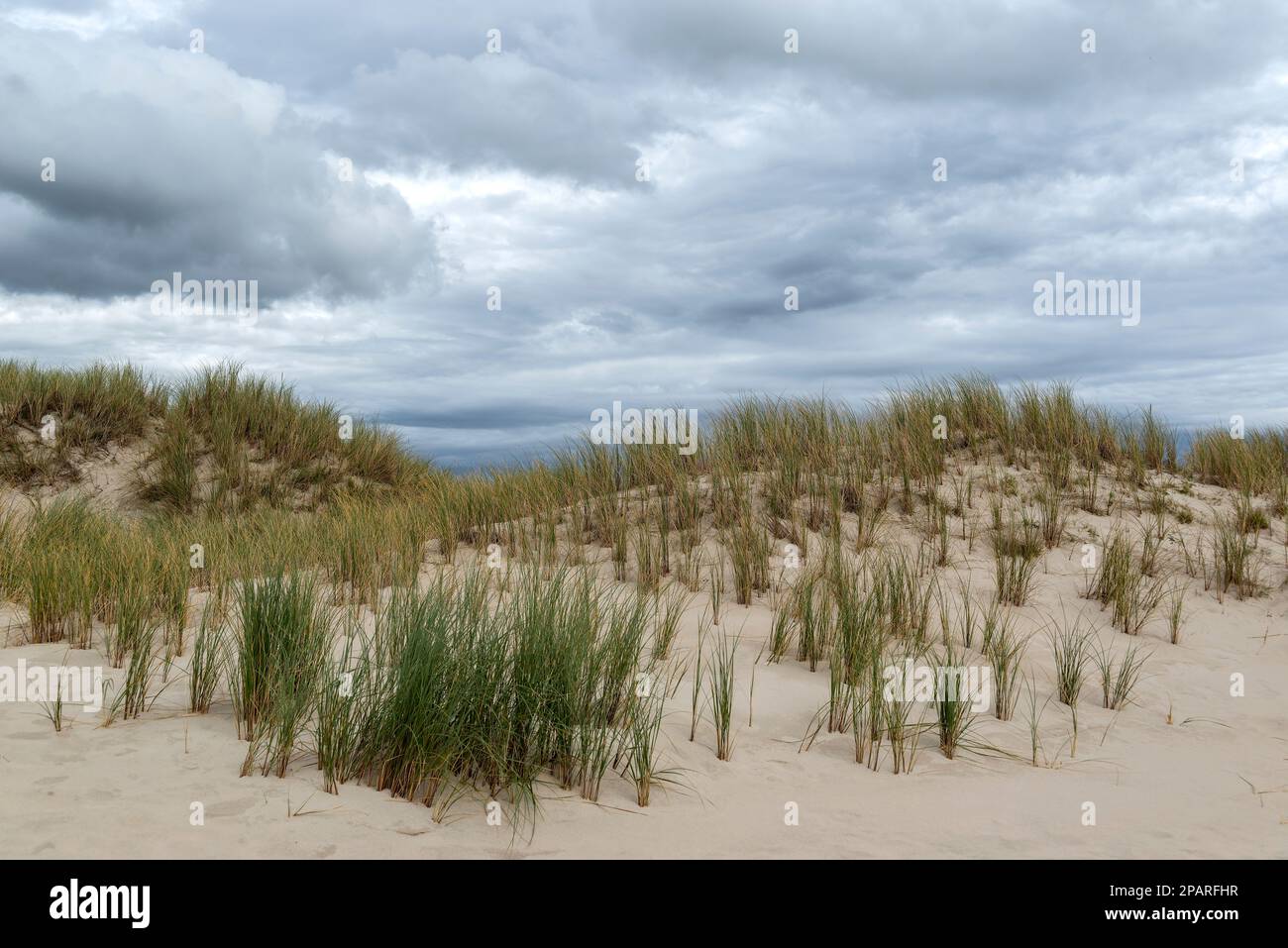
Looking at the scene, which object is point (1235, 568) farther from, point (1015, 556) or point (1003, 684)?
point (1003, 684)

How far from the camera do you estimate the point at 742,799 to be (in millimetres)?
3951

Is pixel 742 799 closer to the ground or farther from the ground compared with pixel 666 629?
closer to the ground

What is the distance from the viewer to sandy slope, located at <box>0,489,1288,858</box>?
3199 millimetres

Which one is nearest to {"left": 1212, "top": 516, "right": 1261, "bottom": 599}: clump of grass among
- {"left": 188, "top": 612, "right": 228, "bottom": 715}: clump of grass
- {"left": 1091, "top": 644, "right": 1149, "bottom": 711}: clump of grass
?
{"left": 1091, "top": 644, "right": 1149, "bottom": 711}: clump of grass

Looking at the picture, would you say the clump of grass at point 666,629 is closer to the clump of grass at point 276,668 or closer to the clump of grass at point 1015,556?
the clump of grass at point 276,668

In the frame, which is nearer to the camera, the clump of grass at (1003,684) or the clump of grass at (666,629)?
the clump of grass at (1003,684)

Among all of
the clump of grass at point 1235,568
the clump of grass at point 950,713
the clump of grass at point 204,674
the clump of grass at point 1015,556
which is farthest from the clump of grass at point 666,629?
the clump of grass at point 1235,568

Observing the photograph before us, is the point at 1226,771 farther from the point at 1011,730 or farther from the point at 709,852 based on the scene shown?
the point at 709,852

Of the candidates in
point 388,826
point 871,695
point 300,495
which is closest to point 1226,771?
point 871,695

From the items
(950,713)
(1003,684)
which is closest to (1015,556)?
(1003,684)

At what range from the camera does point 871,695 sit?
454 cm

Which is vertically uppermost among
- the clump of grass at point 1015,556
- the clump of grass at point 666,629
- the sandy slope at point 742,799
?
the clump of grass at point 1015,556

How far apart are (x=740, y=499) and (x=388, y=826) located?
223 inches

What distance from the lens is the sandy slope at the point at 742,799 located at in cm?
320
